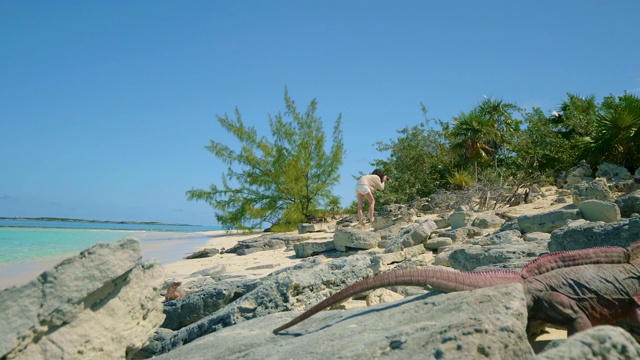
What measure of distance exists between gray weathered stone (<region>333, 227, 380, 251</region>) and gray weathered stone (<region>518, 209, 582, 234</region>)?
106 inches

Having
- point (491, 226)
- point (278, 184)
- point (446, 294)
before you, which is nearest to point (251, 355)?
point (446, 294)

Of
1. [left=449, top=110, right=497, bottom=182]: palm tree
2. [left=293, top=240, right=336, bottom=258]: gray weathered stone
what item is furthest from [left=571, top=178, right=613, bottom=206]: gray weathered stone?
[left=449, top=110, right=497, bottom=182]: palm tree

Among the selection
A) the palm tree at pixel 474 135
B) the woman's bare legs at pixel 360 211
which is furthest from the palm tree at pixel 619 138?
the woman's bare legs at pixel 360 211

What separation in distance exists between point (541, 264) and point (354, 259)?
2.14 metres

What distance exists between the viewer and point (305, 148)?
22.5m

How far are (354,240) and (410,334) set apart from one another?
660 centimetres

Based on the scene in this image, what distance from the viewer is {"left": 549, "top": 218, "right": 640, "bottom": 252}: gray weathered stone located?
392 cm

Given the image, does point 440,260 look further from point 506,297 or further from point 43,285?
point 43,285

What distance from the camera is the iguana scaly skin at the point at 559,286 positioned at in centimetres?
246

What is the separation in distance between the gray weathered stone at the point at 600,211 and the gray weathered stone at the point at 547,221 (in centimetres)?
9

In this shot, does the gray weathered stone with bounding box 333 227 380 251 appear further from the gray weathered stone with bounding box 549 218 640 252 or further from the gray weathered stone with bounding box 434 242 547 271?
the gray weathered stone with bounding box 549 218 640 252

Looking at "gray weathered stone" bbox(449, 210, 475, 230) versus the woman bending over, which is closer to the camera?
"gray weathered stone" bbox(449, 210, 475, 230)

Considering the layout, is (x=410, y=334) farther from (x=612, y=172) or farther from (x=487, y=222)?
(x=612, y=172)

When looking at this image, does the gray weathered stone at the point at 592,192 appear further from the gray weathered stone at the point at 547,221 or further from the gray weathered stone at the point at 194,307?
the gray weathered stone at the point at 194,307
